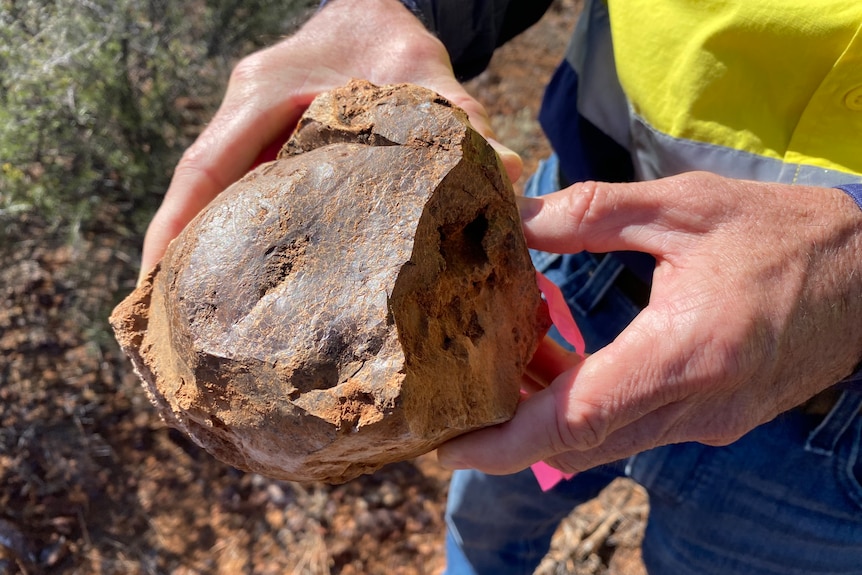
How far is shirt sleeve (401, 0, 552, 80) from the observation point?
2.01 meters

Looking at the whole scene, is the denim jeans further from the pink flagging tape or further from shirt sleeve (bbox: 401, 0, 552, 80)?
shirt sleeve (bbox: 401, 0, 552, 80)

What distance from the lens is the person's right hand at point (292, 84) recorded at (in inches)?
70.7

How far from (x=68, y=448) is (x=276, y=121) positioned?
6.49 feet

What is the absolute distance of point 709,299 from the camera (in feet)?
4.14

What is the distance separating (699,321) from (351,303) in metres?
0.63

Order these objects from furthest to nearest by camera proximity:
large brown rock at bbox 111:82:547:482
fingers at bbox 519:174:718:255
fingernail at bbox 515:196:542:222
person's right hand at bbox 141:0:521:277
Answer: person's right hand at bbox 141:0:521:277, fingernail at bbox 515:196:542:222, fingers at bbox 519:174:718:255, large brown rock at bbox 111:82:547:482

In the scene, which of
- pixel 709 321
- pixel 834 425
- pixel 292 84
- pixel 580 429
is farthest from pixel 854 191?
pixel 292 84

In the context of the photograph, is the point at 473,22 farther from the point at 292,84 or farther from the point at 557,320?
the point at 557,320

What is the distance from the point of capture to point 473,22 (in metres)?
2.03

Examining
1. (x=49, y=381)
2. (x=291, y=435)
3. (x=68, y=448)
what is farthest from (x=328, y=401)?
(x=49, y=381)

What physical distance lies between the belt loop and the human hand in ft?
0.89

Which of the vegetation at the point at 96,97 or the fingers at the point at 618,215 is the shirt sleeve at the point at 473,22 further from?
the vegetation at the point at 96,97

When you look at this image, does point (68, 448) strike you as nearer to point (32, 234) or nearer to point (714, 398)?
point (32, 234)

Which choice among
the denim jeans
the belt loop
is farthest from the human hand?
the denim jeans
